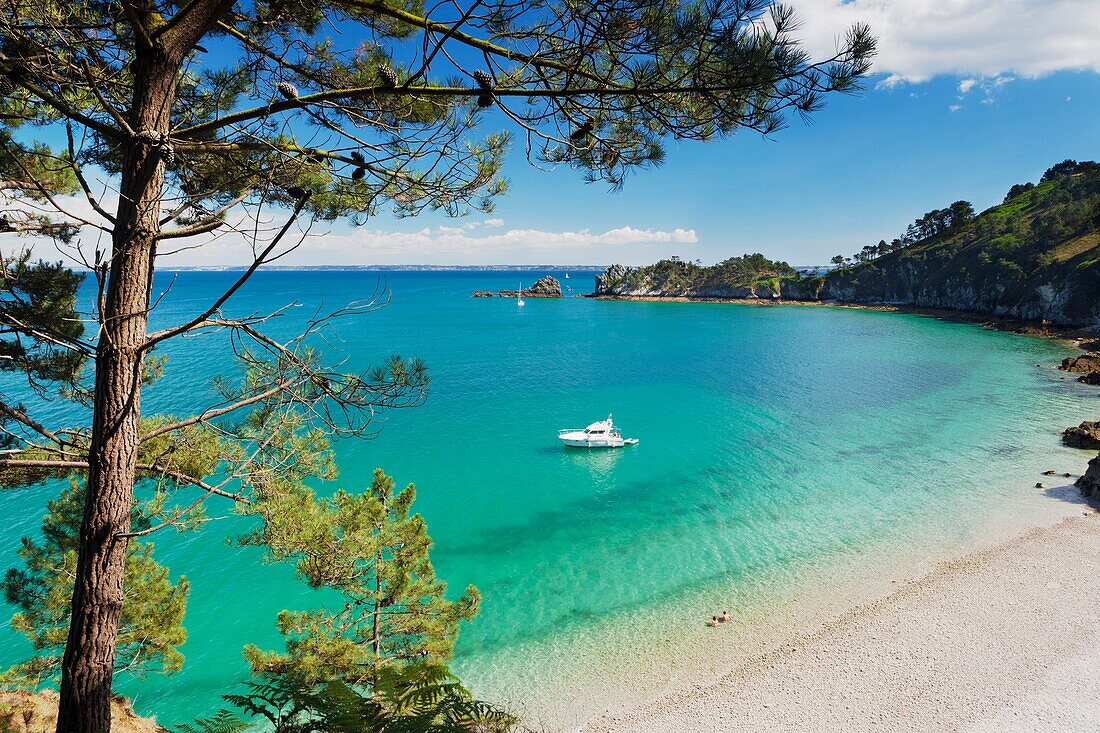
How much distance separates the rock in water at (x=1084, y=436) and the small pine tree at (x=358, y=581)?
3134cm

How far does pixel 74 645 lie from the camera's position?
361cm

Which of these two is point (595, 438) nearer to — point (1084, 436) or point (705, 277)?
point (1084, 436)

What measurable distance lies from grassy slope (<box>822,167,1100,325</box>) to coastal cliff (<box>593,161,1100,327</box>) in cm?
17

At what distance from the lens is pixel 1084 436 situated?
24359mm

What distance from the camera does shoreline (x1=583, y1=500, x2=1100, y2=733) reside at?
10102mm

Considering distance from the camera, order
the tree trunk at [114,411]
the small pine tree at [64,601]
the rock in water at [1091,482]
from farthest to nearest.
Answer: the rock in water at [1091,482] → the small pine tree at [64,601] → the tree trunk at [114,411]

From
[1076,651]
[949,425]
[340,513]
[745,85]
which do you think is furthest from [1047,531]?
[340,513]

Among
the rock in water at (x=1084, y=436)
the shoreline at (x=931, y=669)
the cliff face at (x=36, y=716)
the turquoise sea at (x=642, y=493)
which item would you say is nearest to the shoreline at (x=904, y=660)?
the shoreline at (x=931, y=669)

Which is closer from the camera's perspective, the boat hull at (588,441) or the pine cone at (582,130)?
the pine cone at (582,130)

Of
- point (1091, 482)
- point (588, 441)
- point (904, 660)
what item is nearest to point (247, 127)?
point (904, 660)

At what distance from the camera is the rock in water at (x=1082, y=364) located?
39438mm

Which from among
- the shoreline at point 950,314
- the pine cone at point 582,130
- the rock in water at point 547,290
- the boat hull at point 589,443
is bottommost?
the boat hull at point 589,443

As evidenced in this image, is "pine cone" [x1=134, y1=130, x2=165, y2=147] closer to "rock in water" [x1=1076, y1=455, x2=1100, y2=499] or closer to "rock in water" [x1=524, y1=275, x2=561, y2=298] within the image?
"rock in water" [x1=1076, y1=455, x2=1100, y2=499]

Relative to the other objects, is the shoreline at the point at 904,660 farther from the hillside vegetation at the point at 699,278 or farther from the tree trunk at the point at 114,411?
the hillside vegetation at the point at 699,278
